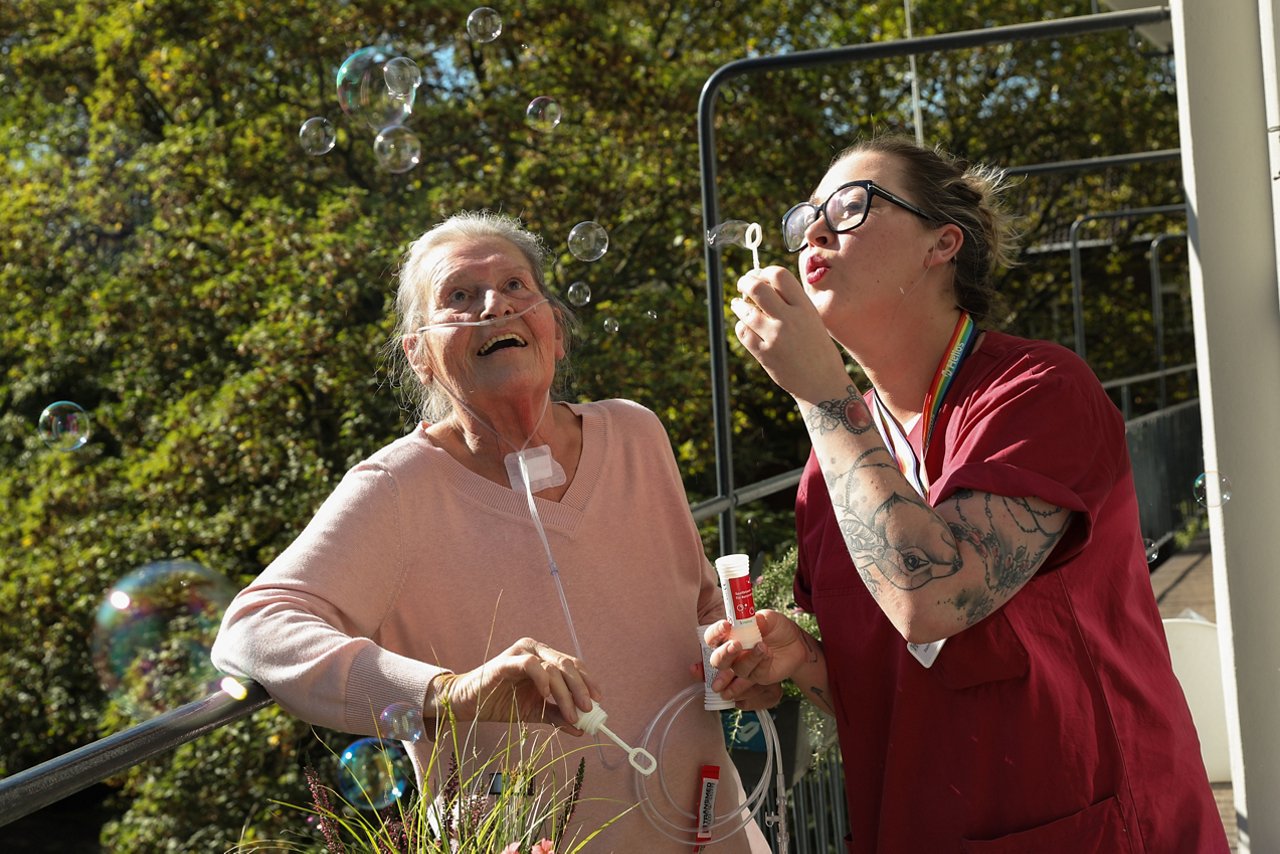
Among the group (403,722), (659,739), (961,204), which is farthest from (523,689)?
(961,204)

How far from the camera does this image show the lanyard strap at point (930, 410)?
1828 mm

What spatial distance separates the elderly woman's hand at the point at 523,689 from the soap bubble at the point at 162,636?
7.84m

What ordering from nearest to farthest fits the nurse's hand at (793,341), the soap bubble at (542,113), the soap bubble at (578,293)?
the nurse's hand at (793,341) < the soap bubble at (578,293) < the soap bubble at (542,113)

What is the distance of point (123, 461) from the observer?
36.6 ft

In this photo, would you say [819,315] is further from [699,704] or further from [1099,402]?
[699,704]

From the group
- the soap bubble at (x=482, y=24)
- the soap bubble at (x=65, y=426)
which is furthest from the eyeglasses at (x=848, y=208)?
the soap bubble at (x=65, y=426)

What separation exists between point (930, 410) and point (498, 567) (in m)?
0.64

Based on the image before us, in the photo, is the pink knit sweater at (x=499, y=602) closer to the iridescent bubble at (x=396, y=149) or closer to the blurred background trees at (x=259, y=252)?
the iridescent bubble at (x=396, y=149)

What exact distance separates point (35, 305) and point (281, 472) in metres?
3.39

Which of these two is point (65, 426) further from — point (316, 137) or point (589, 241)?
point (589, 241)

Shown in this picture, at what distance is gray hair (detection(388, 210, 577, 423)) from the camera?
2.17 meters

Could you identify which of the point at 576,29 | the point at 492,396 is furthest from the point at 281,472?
the point at 492,396

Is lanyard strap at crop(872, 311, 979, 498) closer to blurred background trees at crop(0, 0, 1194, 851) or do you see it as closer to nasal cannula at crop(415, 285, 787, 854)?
nasal cannula at crop(415, 285, 787, 854)

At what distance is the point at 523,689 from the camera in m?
1.66
